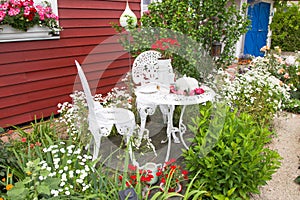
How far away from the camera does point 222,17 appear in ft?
8.85

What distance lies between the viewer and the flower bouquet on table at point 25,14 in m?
2.63

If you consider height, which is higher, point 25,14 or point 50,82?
point 25,14

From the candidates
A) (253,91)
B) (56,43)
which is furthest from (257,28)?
(56,43)

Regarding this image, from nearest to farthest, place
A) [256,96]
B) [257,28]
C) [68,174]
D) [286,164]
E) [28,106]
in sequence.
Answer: [68,174] → [286,164] → [256,96] → [28,106] → [257,28]

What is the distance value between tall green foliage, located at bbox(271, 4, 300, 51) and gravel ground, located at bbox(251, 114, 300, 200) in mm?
5633

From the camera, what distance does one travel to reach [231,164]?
1.77 m

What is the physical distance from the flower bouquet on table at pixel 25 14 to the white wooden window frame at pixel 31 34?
0.21ft

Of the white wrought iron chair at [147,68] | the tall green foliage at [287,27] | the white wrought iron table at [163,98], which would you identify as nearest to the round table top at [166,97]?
the white wrought iron table at [163,98]

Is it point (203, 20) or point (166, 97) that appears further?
point (203, 20)

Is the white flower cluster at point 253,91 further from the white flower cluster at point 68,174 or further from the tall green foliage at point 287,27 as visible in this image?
the tall green foliage at point 287,27

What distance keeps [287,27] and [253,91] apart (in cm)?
653

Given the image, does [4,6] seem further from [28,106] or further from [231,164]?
[231,164]

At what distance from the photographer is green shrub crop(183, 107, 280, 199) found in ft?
5.76

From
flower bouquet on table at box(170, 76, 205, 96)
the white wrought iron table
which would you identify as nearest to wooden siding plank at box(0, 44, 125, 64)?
the white wrought iron table
